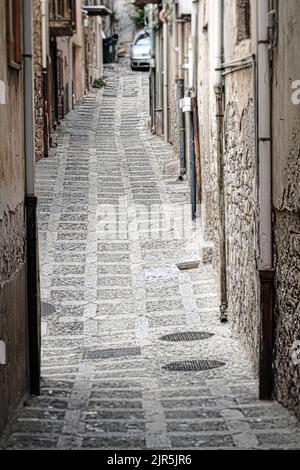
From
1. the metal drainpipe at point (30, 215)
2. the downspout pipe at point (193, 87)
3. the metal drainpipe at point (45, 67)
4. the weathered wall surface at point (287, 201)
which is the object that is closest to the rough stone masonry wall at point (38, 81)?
the metal drainpipe at point (45, 67)

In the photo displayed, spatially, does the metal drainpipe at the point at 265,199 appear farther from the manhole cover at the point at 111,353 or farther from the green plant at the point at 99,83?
the green plant at the point at 99,83

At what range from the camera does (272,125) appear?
7730 millimetres

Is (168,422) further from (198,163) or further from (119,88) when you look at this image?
(119,88)

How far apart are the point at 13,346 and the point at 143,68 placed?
32538 mm

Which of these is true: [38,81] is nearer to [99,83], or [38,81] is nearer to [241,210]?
[241,210]

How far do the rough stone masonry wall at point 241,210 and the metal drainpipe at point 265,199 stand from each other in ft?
2.13

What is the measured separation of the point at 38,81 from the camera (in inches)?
811

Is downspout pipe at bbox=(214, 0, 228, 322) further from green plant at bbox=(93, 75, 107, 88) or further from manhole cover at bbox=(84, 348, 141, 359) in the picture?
green plant at bbox=(93, 75, 107, 88)

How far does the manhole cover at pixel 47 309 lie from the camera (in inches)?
470

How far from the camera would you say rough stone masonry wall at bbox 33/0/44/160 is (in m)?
20.3

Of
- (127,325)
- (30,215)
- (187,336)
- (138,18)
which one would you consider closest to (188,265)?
(127,325)

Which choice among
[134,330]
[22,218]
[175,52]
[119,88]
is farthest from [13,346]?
[119,88]

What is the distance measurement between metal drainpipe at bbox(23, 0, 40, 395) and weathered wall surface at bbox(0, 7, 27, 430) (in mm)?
111

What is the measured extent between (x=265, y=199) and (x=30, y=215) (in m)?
2.00
